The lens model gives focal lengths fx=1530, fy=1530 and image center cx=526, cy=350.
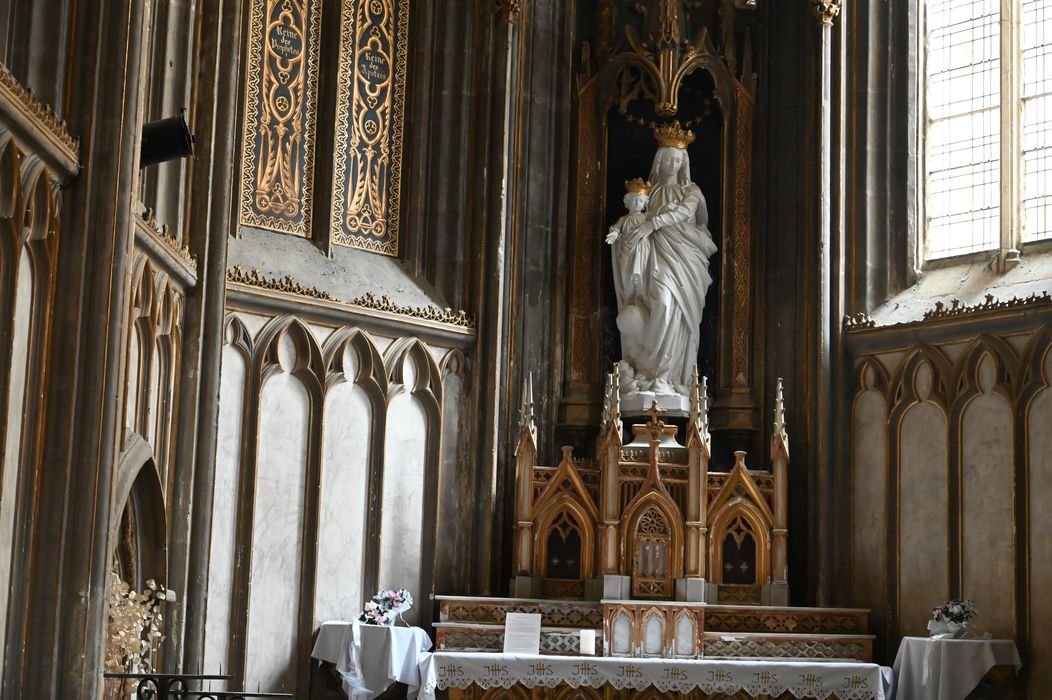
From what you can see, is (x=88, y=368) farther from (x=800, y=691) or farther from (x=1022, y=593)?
(x=1022, y=593)

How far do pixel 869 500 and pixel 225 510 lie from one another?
5.01 meters

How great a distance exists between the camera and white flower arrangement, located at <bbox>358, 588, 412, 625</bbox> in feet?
36.3

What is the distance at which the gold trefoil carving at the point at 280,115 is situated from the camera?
12031 millimetres

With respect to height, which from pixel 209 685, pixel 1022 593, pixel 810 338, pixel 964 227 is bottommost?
pixel 209 685

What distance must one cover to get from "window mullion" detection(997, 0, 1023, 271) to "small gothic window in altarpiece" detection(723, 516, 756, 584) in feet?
9.73

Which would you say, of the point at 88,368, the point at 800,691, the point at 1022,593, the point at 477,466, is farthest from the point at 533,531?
the point at 88,368

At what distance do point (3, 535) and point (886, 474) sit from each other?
7.29m

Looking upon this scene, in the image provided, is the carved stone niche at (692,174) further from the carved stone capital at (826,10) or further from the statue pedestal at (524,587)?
the statue pedestal at (524,587)

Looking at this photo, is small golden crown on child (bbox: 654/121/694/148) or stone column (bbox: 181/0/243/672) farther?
small golden crown on child (bbox: 654/121/694/148)

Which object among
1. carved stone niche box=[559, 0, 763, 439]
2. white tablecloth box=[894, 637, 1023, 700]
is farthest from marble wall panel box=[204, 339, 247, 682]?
white tablecloth box=[894, 637, 1023, 700]

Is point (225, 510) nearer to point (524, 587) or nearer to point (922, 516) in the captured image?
point (524, 587)

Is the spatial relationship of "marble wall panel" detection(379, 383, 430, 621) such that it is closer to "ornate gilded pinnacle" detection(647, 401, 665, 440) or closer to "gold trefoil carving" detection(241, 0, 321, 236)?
"gold trefoil carving" detection(241, 0, 321, 236)

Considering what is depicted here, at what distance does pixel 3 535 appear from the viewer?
6.92 m

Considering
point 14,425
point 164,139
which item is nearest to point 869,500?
point 164,139
